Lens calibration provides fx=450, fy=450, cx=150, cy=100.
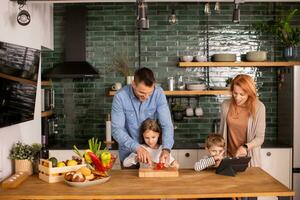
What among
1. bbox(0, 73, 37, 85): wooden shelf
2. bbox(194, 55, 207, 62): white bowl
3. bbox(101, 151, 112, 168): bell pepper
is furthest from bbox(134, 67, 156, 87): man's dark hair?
bbox(194, 55, 207, 62): white bowl

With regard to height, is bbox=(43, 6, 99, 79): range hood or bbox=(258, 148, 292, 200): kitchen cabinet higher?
bbox=(43, 6, 99, 79): range hood

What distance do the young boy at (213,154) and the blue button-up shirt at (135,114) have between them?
0.29 m

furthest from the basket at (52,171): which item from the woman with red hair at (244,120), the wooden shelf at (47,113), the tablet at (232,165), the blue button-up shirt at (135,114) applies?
the wooden shelf at (47,113)

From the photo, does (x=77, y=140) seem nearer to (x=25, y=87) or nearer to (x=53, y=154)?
(x=53, y=154)

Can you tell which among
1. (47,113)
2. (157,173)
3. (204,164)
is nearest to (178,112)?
(47,113)

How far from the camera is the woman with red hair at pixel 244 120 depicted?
3844mm

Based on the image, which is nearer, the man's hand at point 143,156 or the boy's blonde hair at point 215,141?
the man's hand at point 143,156

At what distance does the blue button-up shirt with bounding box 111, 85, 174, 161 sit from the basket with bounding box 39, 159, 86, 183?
1.75 feet

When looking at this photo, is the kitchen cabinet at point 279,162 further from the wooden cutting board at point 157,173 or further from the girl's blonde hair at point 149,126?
the wooden cutting board at point 157,173

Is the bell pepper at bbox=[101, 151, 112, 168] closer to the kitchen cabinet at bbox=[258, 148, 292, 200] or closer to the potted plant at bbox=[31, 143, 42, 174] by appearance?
the potted plant at bbox=[31, 143, 42, 174]

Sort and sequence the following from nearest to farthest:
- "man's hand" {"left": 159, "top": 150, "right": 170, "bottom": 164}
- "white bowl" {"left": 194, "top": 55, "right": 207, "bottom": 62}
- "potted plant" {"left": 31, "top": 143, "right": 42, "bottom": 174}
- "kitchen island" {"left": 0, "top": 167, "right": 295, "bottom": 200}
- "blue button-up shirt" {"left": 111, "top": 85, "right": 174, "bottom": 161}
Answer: "kitchen island" {"left": 0, "top": 167, "right": 295, "bottom": 200} → "man's hand" {"left": 159, "top": 150, "right": 170, "bottom": 164} → "potted plant" {"left": 31, "top": 143, "right": 42, "bottom": 174} → "blue button-up shirt" {"left": 111, "top": 85, "right": 174, "bottom": 161} → "white bowl" {"left": 194, "top": 55, "right": 207, "bottom": 62}

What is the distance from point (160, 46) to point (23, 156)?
9.41ft

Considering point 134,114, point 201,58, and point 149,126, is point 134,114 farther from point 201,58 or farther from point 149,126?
point 201,58

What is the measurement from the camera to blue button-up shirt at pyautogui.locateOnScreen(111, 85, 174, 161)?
145 inches
